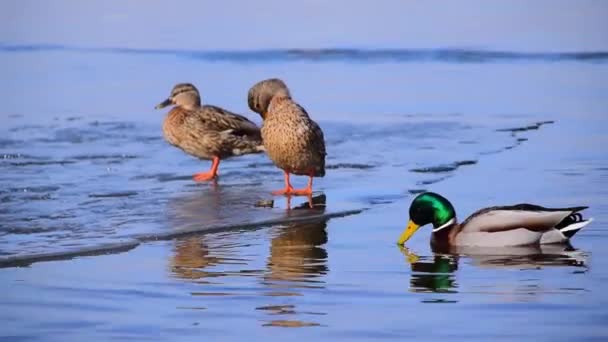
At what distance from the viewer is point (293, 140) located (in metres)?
12.2

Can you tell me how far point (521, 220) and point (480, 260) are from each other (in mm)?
601

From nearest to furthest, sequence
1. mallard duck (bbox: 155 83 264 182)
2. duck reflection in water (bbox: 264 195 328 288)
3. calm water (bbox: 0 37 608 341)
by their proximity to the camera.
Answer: calm water (bbox: 0 37 608 341), duck reflection in water (bbox: 264 195 328 288), mallard duck (bbox: 155 83 264 182)

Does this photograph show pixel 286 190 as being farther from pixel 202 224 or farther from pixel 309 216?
pixel 202 224

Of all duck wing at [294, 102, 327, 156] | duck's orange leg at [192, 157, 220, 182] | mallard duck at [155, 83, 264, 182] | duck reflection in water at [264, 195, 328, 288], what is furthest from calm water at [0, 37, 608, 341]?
duck wing at [294, 102, 327, 156]

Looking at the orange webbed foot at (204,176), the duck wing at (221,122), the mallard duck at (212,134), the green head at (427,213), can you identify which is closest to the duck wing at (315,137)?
the orange webbed foot at (204,176)

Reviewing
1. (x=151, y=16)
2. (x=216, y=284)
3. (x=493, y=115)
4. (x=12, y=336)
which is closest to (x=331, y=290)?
(x=216, y=284)

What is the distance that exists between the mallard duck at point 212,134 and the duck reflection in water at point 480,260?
4.56 meters

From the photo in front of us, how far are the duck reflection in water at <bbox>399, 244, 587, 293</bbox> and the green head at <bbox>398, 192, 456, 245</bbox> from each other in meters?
0.24

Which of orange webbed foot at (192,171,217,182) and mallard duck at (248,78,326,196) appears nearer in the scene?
mallard duck at (248,78,326,196)

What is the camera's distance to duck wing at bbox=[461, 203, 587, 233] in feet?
32.1

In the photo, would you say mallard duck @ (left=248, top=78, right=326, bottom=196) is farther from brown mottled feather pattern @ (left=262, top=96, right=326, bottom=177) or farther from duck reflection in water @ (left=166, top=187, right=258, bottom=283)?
duck reflection in water @ (left=166, top=187, right=258, bottom=283)

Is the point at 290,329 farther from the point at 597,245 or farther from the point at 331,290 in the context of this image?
the point at 597,245

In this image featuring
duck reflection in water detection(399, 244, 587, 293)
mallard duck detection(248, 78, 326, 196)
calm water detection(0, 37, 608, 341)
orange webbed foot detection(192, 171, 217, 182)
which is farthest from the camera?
orange webbed foot detection(192, 171, 217, 182)

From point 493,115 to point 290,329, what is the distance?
11.9 meters
